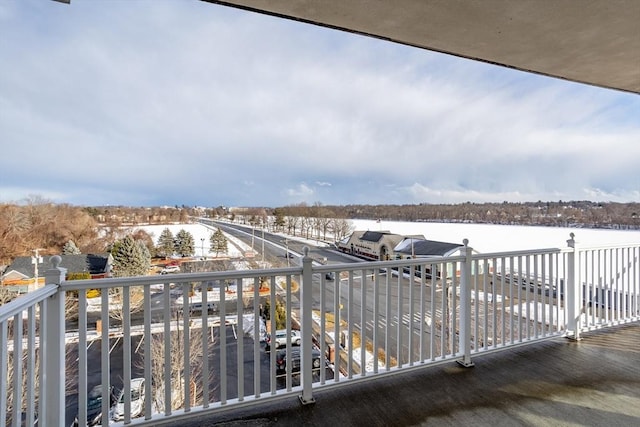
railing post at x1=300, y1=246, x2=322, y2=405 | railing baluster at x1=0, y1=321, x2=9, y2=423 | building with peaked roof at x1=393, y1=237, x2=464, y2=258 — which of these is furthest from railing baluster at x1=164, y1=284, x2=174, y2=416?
building with peaked roof at x1=393, y1=237, x2=464, y2=258

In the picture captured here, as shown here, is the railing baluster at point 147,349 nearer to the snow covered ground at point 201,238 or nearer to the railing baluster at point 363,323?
the railing baluster at point 363,323

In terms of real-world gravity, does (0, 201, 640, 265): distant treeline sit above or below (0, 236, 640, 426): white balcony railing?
above

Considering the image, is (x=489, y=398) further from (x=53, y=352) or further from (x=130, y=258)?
(x=130, y=258)

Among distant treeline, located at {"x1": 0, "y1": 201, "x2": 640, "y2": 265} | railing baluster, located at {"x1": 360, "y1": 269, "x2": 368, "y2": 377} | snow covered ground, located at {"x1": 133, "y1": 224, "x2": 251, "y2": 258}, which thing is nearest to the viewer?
railing baluster, located at {"x1": 360, "y1": 269, "x2": 368, "y2": 377}

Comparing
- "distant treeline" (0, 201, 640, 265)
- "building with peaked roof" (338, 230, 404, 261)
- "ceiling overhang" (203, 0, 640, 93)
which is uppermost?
"ceiling overhang" (203, 0, 640, 93)

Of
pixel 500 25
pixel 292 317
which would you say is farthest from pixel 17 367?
pixel 500 25

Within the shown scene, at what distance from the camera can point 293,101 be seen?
8320mm

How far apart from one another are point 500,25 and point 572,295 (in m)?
2.61

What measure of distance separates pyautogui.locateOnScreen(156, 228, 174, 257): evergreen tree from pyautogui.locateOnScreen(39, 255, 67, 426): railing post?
122 inches

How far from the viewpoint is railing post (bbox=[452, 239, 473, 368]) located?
8.26ft

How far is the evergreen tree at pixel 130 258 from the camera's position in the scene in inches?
145

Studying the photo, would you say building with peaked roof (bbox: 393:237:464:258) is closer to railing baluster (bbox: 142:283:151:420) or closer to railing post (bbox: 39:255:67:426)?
railing baluster (bbox: 142:283:151:420)

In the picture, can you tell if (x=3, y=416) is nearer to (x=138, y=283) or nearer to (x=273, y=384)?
(x=138, y=283)

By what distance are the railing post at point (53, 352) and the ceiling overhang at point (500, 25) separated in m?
1.82
